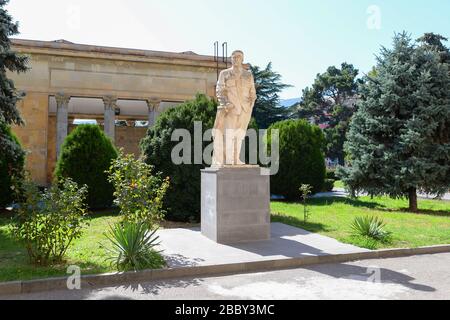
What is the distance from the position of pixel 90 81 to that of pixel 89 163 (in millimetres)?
11737

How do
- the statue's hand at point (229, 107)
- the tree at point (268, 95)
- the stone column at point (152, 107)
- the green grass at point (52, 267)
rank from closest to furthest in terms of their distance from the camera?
the green grass at point (52, 267) → the statue's hand at point (229, 107) → the stone column at point (152, 107) → the tree at point (268, 95)

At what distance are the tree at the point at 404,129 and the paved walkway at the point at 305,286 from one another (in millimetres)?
8814

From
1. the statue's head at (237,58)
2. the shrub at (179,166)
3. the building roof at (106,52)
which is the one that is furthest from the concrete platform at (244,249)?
the building roof at (106,52)

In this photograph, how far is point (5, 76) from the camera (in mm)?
10023

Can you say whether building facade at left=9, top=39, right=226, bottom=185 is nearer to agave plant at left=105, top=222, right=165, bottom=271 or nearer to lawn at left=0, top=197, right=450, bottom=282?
lawn at left=0, top=197, right=450, bottom=282

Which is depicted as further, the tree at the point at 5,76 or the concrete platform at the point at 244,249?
the tree at the point at 5,76

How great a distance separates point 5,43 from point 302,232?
9.59m

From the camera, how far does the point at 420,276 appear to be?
6234 mm

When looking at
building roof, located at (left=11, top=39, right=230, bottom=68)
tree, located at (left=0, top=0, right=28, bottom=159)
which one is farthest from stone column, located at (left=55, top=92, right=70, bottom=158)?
tree, located at (left=0, top=0, right=28, bottom=159)

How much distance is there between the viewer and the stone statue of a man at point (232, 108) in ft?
29.2

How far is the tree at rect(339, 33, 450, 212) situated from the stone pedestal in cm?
823

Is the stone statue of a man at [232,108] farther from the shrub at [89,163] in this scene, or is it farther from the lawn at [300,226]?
the shrub at [89,163]

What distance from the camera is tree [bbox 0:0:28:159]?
31.8ft
